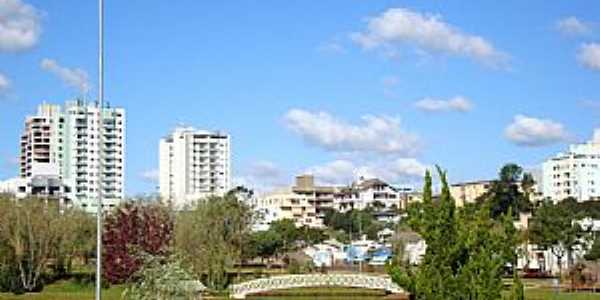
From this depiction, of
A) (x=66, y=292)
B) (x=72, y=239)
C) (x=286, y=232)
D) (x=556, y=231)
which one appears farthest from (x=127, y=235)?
(x=286, y=232)

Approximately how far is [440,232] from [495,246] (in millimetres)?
1006

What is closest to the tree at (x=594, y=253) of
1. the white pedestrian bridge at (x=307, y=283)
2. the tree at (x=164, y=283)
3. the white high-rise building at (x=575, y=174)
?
the white pedestrian bridge at (x=307, y=283)

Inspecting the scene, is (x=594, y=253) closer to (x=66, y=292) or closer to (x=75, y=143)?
(x=66, y=292)

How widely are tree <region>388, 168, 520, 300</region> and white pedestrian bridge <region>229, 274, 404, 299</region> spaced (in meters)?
42.9

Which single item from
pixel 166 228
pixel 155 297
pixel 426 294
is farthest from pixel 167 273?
pixel 166 228

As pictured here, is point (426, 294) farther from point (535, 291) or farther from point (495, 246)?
point (535, 291)

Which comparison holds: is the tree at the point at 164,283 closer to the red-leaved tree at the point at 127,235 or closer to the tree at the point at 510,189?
the red-leaved tree at the point at 127,235

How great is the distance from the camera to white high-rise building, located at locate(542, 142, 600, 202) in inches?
7274

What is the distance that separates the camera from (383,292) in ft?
209

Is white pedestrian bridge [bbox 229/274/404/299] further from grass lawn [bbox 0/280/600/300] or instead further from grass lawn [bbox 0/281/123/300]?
grass lawn [bbox 0/281/123/300]

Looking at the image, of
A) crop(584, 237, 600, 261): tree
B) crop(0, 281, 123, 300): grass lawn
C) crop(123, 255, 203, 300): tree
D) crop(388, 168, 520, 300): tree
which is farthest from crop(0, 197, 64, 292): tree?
crop(388, 168, 520, 300): tree

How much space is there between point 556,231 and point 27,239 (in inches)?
1787

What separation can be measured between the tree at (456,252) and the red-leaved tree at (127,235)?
155ft

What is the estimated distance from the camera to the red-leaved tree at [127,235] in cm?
6594
